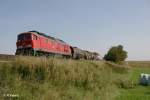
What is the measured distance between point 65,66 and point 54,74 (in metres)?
1.80

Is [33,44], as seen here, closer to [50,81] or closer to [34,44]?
[34,44]

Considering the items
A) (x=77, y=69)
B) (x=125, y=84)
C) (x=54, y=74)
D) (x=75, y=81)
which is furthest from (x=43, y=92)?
(x=125, y=84)

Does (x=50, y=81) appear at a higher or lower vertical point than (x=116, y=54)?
lower

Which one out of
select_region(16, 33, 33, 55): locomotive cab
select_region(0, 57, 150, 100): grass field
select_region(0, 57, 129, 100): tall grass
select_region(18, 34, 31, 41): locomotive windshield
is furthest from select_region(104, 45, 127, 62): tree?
select_region(0, 57, 129, 100): tall grass

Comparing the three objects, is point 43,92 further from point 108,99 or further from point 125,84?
point 125,84

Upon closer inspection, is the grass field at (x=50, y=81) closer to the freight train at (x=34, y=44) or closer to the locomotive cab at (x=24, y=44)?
the freight train at (x=34, y=44)

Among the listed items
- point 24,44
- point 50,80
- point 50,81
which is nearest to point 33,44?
point 24,44

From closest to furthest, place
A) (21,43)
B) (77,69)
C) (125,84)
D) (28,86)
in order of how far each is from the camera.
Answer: (28,86) < (77,69) < (125,84) < (21,43)

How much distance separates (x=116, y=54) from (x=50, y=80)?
55295mm

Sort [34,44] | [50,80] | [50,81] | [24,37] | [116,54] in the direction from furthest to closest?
[116,54]
[24,37]
[34,44]
[50,80]
[50,81]

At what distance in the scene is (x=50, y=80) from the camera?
17.9m

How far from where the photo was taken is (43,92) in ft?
48.0

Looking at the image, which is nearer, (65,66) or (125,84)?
(65,66)

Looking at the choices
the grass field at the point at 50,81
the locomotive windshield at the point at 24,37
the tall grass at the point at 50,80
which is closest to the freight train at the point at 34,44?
the locomotive windshield at the point at 24,37
